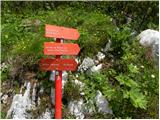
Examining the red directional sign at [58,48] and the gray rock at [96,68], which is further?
the gray rock at [96,68]

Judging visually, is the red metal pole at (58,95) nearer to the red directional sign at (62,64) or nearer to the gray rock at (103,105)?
the red directional sign at (62,64)

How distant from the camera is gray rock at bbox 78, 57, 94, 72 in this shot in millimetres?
7895

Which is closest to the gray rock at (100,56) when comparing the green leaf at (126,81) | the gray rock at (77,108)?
the green leaf at (126,81)

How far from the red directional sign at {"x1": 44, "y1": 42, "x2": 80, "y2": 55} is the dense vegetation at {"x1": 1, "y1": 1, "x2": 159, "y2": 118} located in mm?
902

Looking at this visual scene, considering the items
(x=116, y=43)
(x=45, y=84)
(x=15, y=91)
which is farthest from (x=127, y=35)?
(x=15, y=91)

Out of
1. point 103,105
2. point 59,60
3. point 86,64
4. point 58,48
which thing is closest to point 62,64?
point 59,60

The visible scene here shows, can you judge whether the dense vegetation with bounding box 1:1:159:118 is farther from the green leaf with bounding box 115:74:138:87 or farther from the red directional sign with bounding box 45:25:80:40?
the red directional sign with bounding box 45:25:80:40

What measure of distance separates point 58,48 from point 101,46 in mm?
1956

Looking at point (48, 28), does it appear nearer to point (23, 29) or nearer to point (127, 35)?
point (127, 35)

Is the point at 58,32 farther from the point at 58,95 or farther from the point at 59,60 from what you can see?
the point at 58,95

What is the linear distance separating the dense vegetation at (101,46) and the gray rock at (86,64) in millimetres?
154

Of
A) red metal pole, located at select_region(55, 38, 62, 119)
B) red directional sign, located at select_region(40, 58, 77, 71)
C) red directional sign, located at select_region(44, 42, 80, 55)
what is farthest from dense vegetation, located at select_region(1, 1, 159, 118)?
red directional sign, located at select_region(44, 42, 80, 55)

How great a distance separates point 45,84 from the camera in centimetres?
755

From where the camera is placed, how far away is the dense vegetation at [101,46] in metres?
7.23
